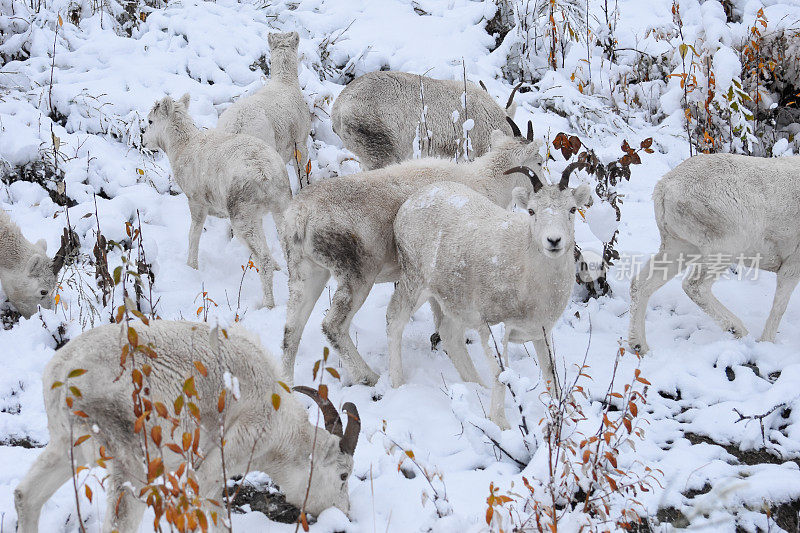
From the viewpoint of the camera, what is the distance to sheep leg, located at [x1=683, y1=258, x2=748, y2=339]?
690cm

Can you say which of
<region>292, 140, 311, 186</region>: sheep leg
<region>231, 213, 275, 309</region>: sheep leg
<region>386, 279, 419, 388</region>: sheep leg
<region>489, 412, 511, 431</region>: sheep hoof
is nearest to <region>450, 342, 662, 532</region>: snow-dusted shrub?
<region>489, 412, 511, 431</region>: sheep hoof

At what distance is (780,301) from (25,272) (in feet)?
24.6

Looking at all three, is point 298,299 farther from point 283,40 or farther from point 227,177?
point 283,40

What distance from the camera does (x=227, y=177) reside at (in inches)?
302

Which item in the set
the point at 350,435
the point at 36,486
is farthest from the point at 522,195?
the point at 36,486

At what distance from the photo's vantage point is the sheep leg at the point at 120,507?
374cm

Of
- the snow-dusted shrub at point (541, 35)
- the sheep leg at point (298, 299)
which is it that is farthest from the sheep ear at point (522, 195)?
the snow-dusted shrub at point (541, 35)

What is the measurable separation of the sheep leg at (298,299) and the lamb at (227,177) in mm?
1246

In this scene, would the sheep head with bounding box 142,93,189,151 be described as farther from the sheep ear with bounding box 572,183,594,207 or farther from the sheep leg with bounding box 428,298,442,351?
the sheep ear with bounding box 572,183,594,207

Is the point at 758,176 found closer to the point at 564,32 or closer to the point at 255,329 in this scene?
the point at 255,329

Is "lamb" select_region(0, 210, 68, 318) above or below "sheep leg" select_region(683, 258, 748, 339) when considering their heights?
below

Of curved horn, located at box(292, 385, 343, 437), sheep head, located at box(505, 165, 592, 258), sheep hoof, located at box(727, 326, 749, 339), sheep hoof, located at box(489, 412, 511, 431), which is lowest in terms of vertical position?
sheep hoof, located at box(489, 412, 511, 431)

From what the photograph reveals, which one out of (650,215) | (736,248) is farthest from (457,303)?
(650,215)

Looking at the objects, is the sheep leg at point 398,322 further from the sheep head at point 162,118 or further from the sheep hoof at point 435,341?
the sheep head at point 162,118
